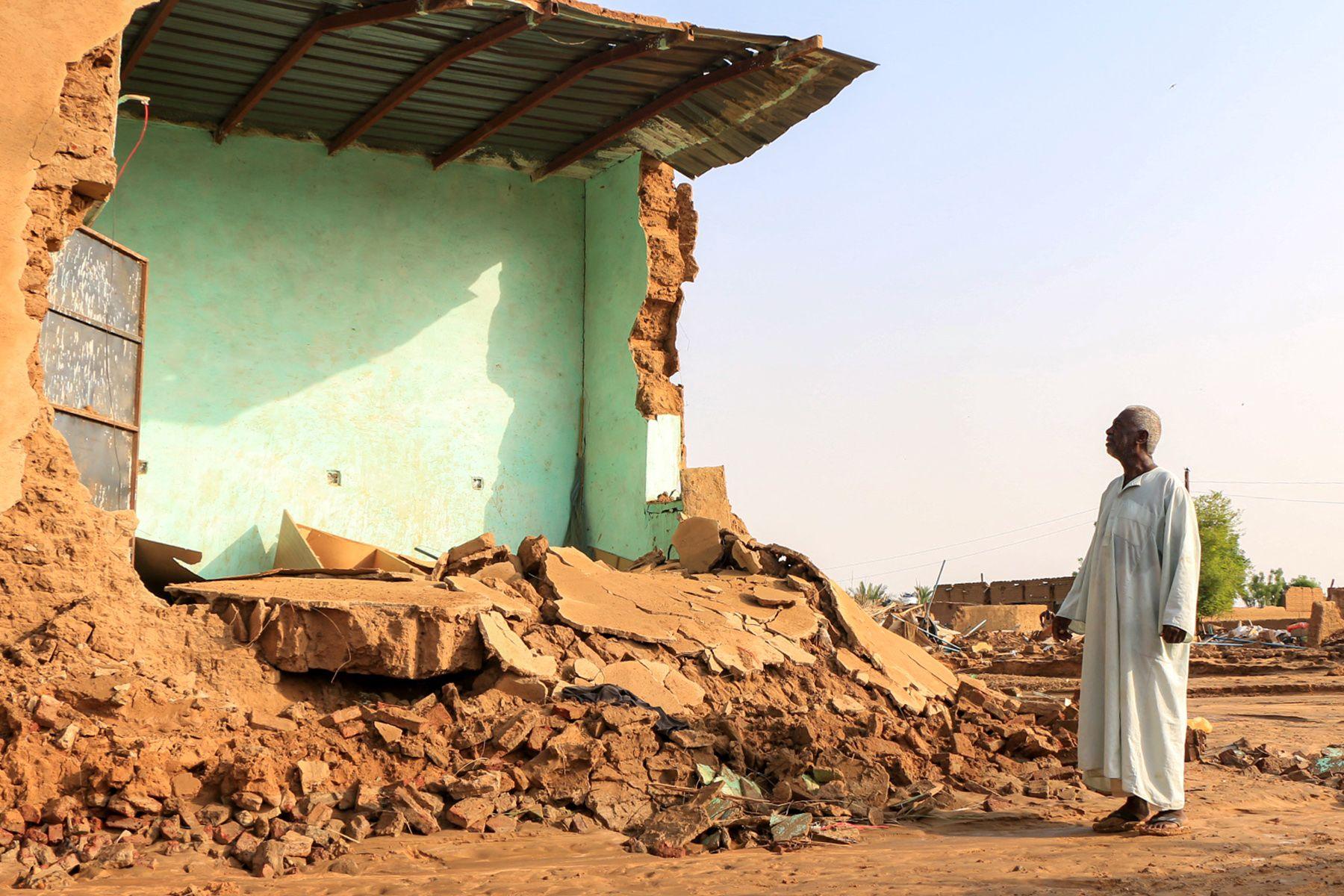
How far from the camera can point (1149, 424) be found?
560 centimetres

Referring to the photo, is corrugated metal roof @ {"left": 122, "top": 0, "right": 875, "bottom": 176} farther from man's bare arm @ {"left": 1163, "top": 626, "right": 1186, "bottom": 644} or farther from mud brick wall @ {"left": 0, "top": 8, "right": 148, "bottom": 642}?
man's bare arm @ {"left": 1163, "top": 626, "right": 1186, "bottom": 644}

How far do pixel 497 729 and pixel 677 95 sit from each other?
20.0ft

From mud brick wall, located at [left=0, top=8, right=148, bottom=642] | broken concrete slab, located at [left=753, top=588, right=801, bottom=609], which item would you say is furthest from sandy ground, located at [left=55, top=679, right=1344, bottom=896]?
broken concrete slab, located at [left=753, top=588, right=801, bottom=609]

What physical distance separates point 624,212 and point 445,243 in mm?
1703

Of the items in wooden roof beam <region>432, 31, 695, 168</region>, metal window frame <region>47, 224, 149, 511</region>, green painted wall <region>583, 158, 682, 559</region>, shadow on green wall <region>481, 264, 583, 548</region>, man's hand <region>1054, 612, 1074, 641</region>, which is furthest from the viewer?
shadow on green wall <region>481, 264, 583, 548</region>

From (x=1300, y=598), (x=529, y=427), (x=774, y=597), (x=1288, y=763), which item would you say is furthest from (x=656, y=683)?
(x=1300, y=598)

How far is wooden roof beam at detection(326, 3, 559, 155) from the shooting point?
27.6 ft

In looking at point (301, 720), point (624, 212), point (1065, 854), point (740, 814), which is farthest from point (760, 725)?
point (624, 212)

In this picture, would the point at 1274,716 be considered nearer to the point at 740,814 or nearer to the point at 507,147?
the point at 740,814

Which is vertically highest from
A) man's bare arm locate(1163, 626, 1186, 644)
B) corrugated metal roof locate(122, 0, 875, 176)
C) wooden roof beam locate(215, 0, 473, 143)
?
corrugated metal roof locate(122, 0, 875, 176)

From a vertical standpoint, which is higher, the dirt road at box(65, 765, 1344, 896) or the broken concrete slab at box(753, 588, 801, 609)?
the broken concrete slab at box(753, 588, 801, 609)

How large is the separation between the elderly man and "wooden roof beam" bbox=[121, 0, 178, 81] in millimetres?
6678

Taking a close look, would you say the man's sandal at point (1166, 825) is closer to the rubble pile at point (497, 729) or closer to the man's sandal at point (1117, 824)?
the man's sandal at point (1117, 824)

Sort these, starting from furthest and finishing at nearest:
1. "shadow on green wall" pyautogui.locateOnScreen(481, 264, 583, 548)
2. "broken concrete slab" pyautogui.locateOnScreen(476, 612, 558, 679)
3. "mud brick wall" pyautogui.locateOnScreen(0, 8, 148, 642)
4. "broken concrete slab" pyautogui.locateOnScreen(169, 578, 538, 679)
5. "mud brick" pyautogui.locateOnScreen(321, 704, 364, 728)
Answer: "shadow on green wall" pyautogui.locateOnScreen(481, 264, 583, 548)
"broken concrete slab" pyautogui.locateOnScreen(476, 612, 558, 679)
"broken concrete slab" pyautogui.locateOnScreen(169, 578, 538, 679)
"mud brick" pyautogui.locateOnScreen(321, 704, 364, 728)
"mud brick wall" pyautogui.locateOnScreen(0, 8, 148, 642)
